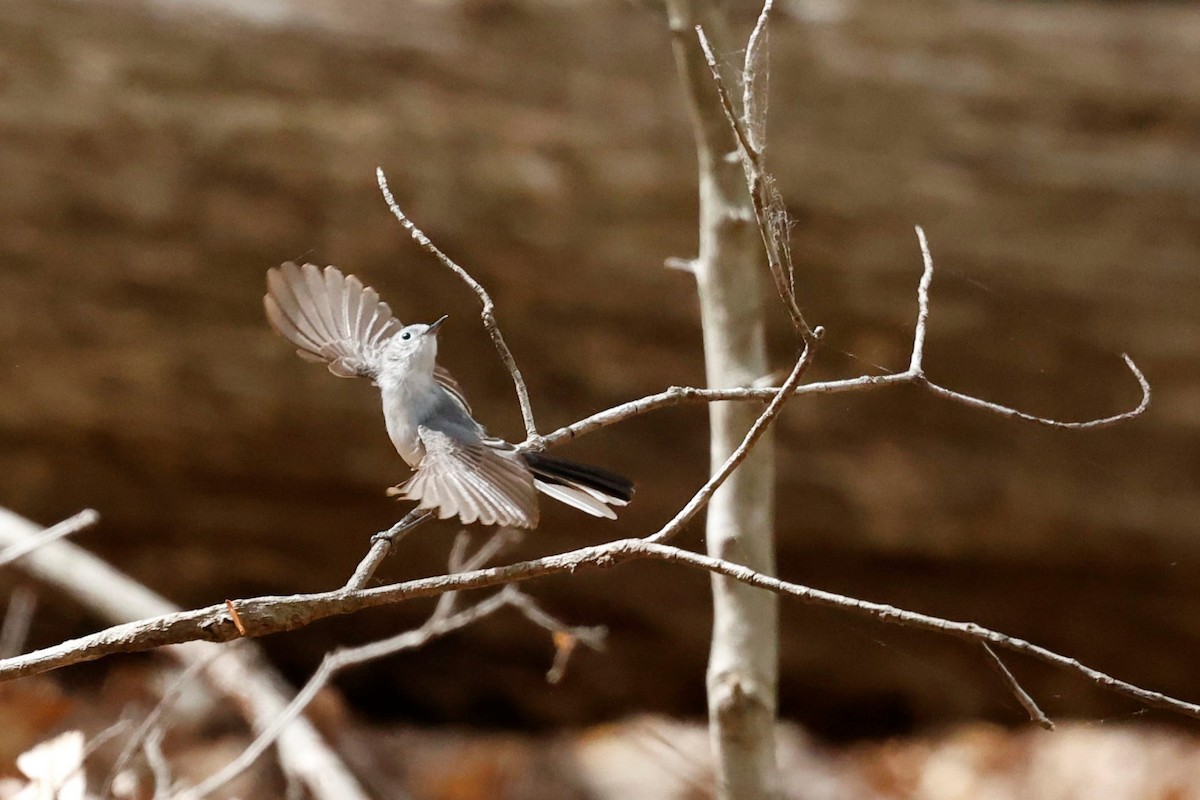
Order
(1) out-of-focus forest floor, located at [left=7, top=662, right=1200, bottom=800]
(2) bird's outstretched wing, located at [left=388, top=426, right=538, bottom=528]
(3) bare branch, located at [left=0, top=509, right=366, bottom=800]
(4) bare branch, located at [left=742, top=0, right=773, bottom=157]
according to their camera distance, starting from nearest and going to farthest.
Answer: (2) bird's outstretched wing, located at [left=388, top=426, right=538, bottom=528] → (4) bare branch, located at [left=742, top=0, right=773, bottom=157] → (3) bare branch, located at [left=0, top=509, right=366, bottom=800] → (1) out-of-focus forest floor, located at [left=7, top=662, right=1200, bottom=800]

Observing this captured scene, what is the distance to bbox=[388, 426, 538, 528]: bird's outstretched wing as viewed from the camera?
0.88 metres

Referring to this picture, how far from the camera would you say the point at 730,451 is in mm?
1563

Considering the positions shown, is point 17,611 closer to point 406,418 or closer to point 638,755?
point 638,755

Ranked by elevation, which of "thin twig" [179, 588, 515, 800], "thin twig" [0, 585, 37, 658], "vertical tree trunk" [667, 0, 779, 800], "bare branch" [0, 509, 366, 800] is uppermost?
"vertical tree trunk" [667, 0, 779, 800]

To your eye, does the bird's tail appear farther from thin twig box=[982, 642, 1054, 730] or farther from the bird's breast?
thin twig box=[982, 642, 1054, 730]

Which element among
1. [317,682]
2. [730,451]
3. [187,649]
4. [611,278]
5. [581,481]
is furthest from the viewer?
[611,278]

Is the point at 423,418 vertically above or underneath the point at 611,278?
above

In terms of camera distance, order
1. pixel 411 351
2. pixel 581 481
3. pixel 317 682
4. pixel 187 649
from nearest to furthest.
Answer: pixel 581 481 → pixel 411 351 → pixel 317 682 → pixel 187 649

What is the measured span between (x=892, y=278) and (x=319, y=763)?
1.60 m

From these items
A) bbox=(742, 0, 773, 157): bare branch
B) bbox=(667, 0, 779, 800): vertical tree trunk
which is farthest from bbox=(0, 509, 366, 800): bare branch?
bbox=(742, 0, 773, 157): bare branch

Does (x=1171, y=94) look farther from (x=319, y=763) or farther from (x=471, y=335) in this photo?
(x=319, y=763)

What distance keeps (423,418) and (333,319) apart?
19 centimetres

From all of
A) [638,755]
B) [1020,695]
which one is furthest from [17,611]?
[1020,695]

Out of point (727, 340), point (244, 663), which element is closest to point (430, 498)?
point (727, 340)
